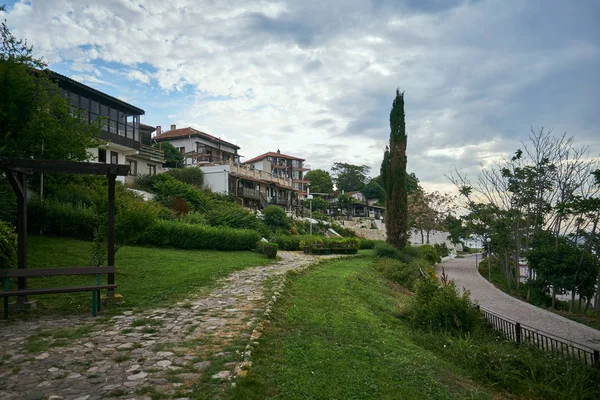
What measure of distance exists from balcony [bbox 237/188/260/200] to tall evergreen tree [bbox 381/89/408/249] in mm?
17160

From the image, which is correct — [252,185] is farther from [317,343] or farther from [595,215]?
[317,343]

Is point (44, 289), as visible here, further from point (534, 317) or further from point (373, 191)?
point (373, 191)

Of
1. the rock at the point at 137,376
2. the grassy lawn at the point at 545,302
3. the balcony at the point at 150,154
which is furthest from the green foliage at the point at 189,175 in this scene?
the rock at the point at 137,376

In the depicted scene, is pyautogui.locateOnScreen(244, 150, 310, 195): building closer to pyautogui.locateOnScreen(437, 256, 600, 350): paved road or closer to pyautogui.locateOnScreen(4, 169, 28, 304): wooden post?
pyautogui.locateOnScreen(437, 256, 600, 350): paved road

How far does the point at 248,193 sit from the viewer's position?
41031 mm

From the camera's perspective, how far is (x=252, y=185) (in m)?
43.5

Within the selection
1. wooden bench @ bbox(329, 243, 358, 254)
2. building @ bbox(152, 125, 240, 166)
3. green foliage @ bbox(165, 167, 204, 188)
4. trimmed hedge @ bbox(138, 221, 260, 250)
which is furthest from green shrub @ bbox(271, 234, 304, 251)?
building @ bbox(152, 125, 240, 166)

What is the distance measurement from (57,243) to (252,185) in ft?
96.7

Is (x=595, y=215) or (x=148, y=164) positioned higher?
(x=148, y=164)

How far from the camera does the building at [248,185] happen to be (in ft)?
127

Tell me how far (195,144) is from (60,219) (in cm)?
3332

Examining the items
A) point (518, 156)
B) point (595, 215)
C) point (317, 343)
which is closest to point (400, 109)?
point (518, 156)

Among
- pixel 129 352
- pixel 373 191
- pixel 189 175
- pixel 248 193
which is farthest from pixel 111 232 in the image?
pixel 373 191

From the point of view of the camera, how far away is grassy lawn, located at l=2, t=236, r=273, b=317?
8625 mm
